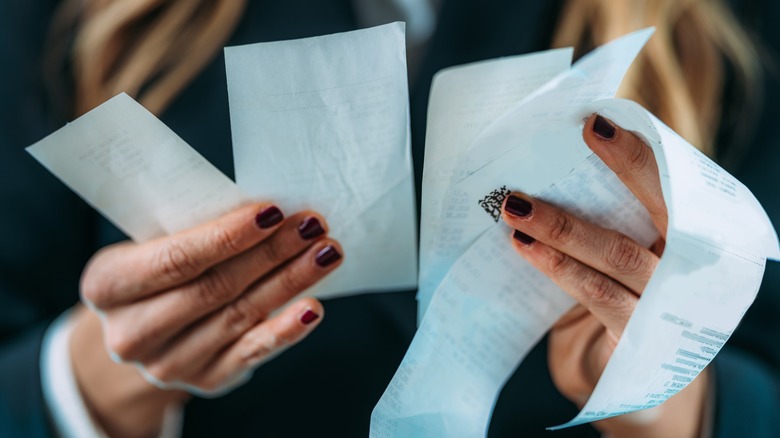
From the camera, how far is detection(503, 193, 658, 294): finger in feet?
1.13

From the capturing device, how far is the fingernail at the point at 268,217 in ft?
1.27

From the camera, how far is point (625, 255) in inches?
13.6

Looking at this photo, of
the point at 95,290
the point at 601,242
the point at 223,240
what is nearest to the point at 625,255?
the point at 601,242

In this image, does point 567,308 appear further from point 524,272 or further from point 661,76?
point 661,76

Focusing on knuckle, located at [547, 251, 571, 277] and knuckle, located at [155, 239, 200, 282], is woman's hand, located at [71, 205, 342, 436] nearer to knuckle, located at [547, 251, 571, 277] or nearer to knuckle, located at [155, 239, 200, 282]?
knuckle, located at [155, 239, 200, 282]

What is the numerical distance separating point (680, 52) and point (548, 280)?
0.41 m

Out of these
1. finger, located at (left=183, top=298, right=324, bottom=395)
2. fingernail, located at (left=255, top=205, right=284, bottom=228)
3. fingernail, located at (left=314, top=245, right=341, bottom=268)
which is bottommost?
finger, located at (left=183, top=298, right=324, bottom=395)

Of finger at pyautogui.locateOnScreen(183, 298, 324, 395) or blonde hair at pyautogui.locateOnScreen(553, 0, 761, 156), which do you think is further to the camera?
blonde hair at pyautogui.locateOnScreen(553, 0, 761, 156)

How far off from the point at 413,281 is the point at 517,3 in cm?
30

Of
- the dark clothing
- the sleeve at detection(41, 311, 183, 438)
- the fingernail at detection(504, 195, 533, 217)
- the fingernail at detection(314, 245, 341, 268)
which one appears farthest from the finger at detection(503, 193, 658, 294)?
the sleeve at detection(41, 311, 183, 438)

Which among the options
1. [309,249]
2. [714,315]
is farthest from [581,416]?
[309,249]

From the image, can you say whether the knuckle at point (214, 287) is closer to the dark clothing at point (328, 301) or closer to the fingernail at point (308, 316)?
the fingernail at point (308, 316)

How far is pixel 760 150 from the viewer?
25.2 inches

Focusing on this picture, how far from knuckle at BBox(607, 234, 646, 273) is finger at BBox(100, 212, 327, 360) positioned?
6.6 inches
